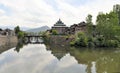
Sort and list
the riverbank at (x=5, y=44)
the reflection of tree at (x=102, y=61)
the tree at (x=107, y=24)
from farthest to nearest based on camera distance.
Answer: the riverbank at (x=5, y=44)
the tree at (x=107, y=24)
the reflection of tree at (x=102, y=61)

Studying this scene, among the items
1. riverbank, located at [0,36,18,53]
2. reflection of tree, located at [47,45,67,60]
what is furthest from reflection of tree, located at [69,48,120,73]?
riverbank, located at [0,36,18,53]

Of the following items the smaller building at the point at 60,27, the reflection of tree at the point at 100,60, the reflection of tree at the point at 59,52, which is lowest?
the reflection of tree at the point at 59,52

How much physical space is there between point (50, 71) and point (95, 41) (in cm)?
3766

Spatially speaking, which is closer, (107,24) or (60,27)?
(107,24)

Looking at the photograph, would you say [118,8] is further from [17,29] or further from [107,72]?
[17,29]

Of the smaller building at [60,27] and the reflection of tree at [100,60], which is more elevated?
the smaller building at [60,27]

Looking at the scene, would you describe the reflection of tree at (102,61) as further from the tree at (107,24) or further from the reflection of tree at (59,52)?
the tree at (107,24)

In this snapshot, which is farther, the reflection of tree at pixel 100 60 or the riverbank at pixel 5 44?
the riverbank at pixel 5 44

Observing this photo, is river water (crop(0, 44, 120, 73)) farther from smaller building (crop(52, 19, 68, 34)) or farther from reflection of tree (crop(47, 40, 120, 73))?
smaller building (crop(52, 19, 68, 34))

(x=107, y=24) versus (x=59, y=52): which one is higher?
(x=107, y=24)

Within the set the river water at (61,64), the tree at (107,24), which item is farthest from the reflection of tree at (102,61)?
the tree at (107,24)

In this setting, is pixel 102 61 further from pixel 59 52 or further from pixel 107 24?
pixel 107 24

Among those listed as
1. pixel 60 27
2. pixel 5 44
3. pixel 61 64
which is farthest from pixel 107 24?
pixel 60 27

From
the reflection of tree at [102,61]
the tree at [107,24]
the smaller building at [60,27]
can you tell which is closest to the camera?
the reflection of tree at [102,61]
